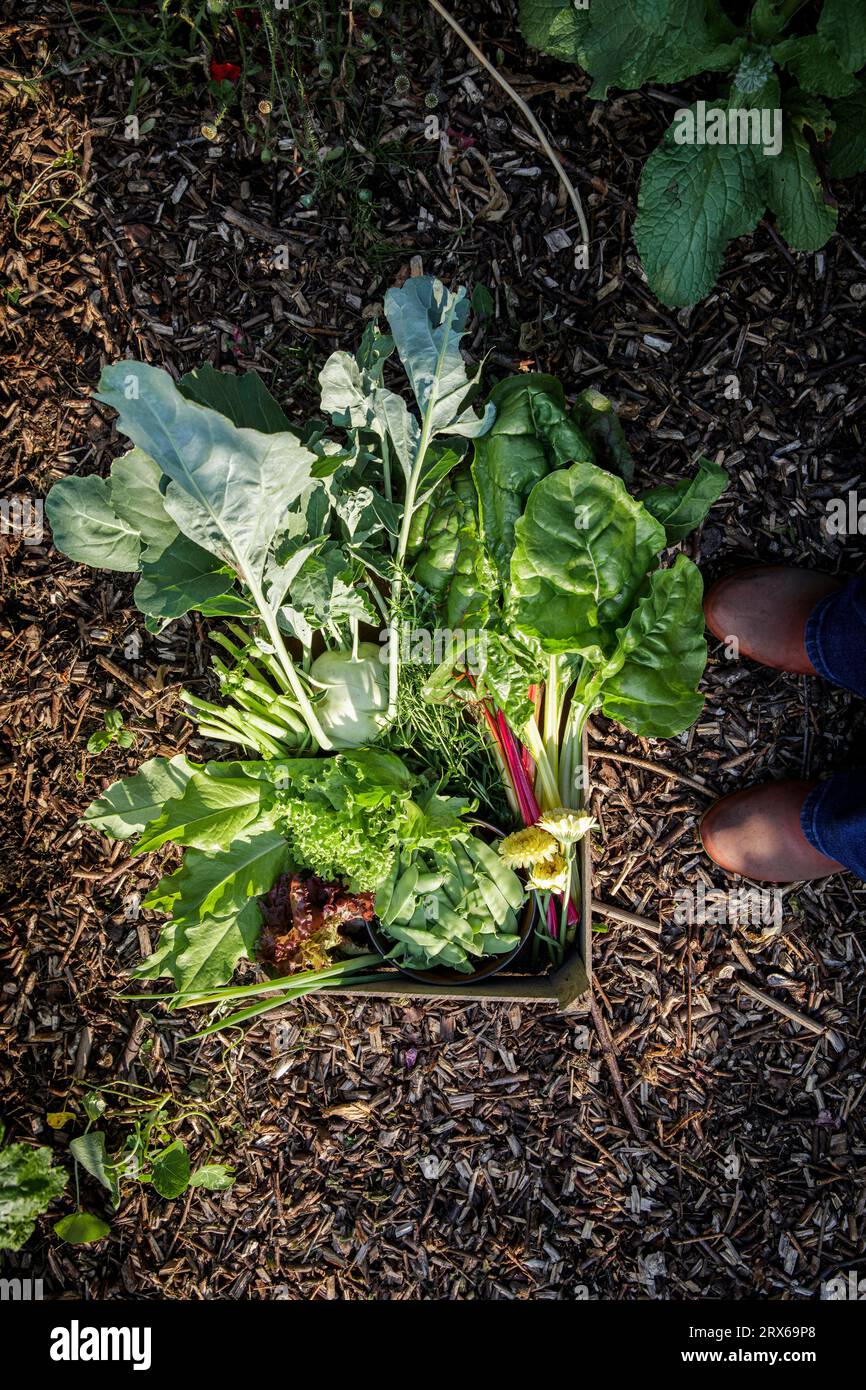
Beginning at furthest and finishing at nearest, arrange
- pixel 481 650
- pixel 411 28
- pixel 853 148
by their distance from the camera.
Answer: pixel 411 28
pixel 853 148
pixel 481 650

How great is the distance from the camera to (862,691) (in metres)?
1.70

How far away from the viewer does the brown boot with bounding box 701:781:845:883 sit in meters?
1.73

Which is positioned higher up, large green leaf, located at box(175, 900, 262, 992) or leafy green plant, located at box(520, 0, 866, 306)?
leafy green plant, located at box(520, 0, 866, 306)

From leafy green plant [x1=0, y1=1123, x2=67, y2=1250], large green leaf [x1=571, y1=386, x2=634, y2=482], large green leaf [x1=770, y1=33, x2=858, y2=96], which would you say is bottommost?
leafy green plant [x1=0, y1=1123, x2=67, y2=1250]

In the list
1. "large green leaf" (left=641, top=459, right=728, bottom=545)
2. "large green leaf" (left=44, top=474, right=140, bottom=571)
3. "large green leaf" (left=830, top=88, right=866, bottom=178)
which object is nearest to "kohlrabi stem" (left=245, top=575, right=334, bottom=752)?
"large green leaf" (left=44, top=474, right=140, bottom=571)

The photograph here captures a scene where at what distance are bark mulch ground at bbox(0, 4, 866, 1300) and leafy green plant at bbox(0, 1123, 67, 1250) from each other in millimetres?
93

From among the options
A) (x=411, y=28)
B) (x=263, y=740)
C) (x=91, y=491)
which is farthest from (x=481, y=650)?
(x=411, y=28)

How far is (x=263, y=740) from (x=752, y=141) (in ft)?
4.38

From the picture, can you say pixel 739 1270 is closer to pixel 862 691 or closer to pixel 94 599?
pixel 862 691

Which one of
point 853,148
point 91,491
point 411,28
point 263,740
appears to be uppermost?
point 411,28

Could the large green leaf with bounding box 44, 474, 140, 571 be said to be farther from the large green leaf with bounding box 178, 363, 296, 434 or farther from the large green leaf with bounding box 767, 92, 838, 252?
the large green leaf with bounding box 767, 92, 838, 252

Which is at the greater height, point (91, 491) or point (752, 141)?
point (752, 141)

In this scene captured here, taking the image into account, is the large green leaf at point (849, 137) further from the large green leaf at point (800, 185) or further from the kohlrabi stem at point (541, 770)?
the kohlrabi stem at point (541, 770)

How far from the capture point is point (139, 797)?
1685 mm
